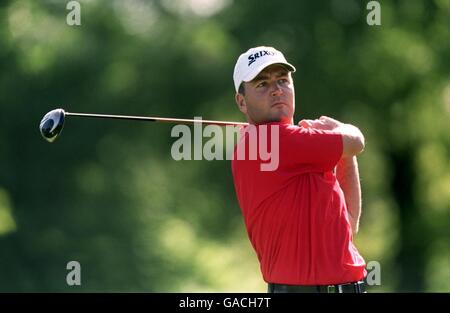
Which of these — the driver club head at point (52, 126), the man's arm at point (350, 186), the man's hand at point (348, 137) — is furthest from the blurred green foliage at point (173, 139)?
the man's hand at point (348, 137)

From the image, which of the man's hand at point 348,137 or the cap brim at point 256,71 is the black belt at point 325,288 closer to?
the man's hand at point 348,137

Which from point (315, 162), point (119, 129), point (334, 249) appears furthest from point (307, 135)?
point (119, 129)

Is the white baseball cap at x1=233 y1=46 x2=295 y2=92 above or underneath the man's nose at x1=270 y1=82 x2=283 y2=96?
above

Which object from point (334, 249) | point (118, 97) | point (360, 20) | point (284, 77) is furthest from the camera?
point (118, 97)

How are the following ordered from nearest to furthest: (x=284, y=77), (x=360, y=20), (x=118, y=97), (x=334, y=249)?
(x=334, y=249)
(x=284, y=77)
(x=360, y=20)
(x=118, y=97)

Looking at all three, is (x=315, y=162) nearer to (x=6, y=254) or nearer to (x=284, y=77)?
(x=284, y=77)

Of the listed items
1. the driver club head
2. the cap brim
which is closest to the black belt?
the cap brim

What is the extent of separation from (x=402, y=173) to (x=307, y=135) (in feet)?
22.1

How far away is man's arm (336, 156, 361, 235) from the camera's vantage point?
2645mm

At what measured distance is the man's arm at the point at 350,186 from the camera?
2.64 metres

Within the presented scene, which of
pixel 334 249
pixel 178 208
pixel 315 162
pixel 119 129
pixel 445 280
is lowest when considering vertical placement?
pixel 334 249

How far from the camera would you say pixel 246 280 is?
9180 mm

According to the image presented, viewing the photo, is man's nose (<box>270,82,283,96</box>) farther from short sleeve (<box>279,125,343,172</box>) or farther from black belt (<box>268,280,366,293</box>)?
black belt (<box>268,280,366,293</box>)

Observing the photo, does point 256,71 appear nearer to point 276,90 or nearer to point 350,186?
point 276,90
